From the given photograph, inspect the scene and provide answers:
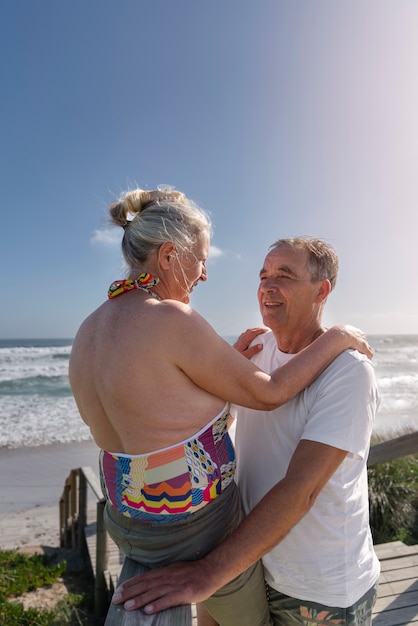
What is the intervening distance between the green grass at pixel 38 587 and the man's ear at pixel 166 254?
4.21 metres

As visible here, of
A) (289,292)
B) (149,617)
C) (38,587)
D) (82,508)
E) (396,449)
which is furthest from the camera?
(82,508)

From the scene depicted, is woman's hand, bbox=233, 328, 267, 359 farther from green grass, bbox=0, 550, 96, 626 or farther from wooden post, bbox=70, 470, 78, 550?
wooden post, bbox=70, 470, 78, 550

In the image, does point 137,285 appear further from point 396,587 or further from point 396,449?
point 396,587

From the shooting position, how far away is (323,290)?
2.12m

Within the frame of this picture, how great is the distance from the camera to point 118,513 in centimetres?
154

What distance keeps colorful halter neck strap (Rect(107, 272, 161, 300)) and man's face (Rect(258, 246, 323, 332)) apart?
719 mm

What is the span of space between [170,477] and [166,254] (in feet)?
2.37

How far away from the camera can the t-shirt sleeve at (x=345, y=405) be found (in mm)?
1521

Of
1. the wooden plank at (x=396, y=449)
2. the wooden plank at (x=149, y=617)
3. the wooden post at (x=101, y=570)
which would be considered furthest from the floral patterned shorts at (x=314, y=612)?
the wooden post at (x=101, y=570)

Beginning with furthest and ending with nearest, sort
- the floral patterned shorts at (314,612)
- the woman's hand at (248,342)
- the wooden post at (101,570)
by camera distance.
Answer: the wooden post at (101,570)
the woman's hand at (248,342)
the floral patterned shorts at (314,612)

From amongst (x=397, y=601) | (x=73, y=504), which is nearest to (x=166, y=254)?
(x=397, y=601)

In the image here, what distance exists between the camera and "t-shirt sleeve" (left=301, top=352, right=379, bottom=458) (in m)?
1.52

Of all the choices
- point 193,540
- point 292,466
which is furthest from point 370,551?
point 193,540

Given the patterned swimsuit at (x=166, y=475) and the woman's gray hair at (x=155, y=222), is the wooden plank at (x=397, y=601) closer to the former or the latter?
the patterned swimsuit at (x=166, y=475)
